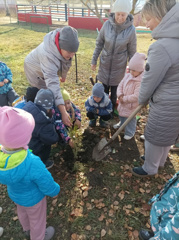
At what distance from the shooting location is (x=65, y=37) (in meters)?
2.34

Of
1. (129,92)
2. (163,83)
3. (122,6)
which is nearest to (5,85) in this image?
(129,92)

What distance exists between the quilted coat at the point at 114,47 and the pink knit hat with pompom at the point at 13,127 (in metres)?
2.68

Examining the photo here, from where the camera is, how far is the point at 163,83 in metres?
2.04

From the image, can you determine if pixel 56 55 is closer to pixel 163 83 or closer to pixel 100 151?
pixel 163 83

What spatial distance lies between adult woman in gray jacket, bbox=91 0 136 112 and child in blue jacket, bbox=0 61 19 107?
194 cm

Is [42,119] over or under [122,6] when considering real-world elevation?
under

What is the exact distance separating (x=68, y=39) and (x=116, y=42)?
1444 millimetres

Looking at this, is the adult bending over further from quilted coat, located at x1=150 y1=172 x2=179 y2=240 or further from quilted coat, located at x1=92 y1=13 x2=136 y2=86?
quilted coat, located at x1=150 y1=172 x2=179 y2=240

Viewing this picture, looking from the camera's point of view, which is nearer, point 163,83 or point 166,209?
point 166,209

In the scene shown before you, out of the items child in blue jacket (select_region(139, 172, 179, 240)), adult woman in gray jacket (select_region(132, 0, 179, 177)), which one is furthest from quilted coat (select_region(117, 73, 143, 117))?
child in blue jacket (select_region(139, 172, 179, 240))

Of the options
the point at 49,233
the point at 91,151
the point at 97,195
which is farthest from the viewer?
the point at 91,151

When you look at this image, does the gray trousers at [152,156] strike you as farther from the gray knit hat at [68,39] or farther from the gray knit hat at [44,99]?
the gray knit hat at [68,39]

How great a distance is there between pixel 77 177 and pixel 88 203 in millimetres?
455

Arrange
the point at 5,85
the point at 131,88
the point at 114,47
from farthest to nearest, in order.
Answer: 1. the point at 5,85
2. the point at 114,47
3. the point at 131,88
